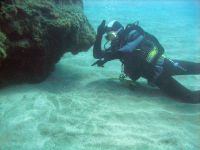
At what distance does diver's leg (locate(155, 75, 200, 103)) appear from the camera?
604 cm

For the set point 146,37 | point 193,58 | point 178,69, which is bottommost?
point 193,58

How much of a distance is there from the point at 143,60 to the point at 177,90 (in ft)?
3.60

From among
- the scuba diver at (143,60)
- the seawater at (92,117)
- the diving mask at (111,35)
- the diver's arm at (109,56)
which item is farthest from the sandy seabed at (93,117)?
the diving mask at (111,35)

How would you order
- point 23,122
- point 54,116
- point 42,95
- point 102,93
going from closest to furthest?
point 23,122, point 54,116, point 42,95, point 102,93

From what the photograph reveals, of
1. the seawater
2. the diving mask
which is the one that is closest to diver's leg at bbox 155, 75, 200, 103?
the seawater

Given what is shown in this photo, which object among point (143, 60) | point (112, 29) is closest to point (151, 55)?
point (143, 60)

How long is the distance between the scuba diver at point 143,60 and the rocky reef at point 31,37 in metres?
1.03

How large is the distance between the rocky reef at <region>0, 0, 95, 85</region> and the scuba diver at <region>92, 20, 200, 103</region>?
1.03 meters

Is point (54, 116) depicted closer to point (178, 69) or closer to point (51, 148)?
point (51, 148)

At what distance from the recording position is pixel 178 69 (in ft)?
20.6

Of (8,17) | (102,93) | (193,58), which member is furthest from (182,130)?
(193,58)

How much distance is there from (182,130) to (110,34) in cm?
281

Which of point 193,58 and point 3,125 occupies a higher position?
point 3,125

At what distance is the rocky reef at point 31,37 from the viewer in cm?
518
